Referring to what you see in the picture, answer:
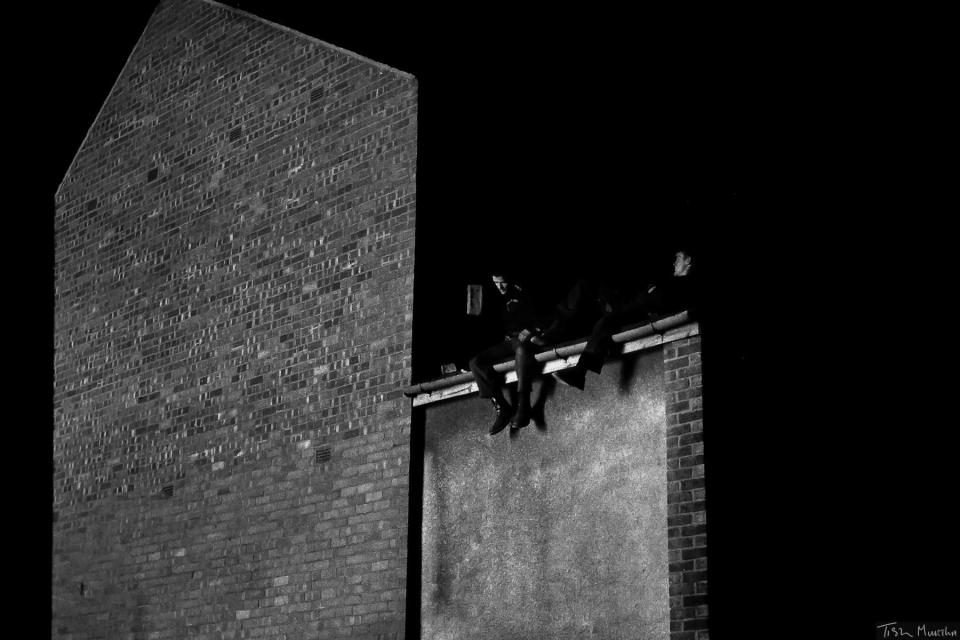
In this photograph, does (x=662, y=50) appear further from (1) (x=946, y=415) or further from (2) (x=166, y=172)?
(2) (x=166, y=172)

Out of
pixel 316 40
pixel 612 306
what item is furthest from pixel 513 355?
pixel 316 40

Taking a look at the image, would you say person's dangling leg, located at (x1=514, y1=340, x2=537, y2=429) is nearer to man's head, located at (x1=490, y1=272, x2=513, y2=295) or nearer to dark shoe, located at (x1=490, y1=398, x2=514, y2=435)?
dark shoe, located at (x1=490, y1=398, x2=514, y2=435)

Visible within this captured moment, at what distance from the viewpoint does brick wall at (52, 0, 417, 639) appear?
12.1 metres

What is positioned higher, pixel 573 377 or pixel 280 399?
pixel 280 399

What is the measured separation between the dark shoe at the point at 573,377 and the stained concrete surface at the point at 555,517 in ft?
0.40

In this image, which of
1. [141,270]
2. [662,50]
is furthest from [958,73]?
[141,270]

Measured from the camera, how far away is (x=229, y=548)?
12789 mm

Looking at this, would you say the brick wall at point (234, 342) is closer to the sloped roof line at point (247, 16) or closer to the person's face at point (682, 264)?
the sloped roof line at point (247, 16)

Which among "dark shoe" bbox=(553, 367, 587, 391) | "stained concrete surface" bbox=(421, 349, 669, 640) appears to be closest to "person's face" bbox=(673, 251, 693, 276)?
"stained concrete surface" bbox=(421, 349, 669, 640)

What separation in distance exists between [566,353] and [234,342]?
405 centimetres

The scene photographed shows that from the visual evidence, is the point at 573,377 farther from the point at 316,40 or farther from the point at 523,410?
the point at 316,40

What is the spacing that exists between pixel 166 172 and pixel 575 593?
6.87 meters

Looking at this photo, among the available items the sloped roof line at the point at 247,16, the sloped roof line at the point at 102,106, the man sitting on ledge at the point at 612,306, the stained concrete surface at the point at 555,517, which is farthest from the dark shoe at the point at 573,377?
the sloped roof line at the point at 102,106
